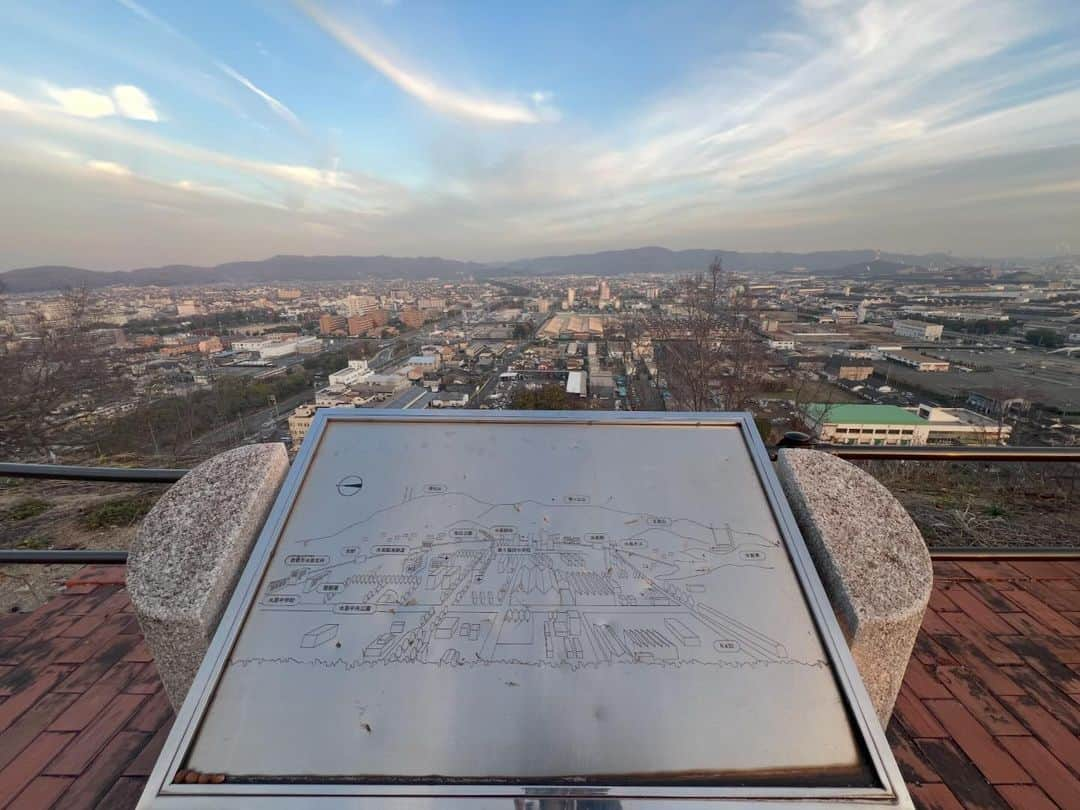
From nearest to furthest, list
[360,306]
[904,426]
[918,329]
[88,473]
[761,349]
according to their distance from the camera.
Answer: [88,473] → [904,426] → [761,349] → [918,329] → [360,306]

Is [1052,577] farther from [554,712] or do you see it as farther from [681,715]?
[554,712]

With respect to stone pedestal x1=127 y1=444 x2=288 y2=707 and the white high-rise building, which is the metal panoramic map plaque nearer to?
stone pedestal x1=127 y1=444 x2=288 y2=707

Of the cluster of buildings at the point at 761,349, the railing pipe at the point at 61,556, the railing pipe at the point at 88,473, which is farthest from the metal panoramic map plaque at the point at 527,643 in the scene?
the cluster of buildings at the point at 761,349

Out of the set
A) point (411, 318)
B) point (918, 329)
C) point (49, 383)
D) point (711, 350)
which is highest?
point (711, 350)

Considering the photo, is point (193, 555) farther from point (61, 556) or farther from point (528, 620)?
point (61, 556)

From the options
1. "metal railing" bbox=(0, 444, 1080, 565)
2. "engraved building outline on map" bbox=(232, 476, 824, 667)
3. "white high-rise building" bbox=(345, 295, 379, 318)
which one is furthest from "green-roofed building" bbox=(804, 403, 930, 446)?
"white high-rise building" bbox=(345, 295, 379, 318)

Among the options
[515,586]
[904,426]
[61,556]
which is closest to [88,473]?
[61,556]
